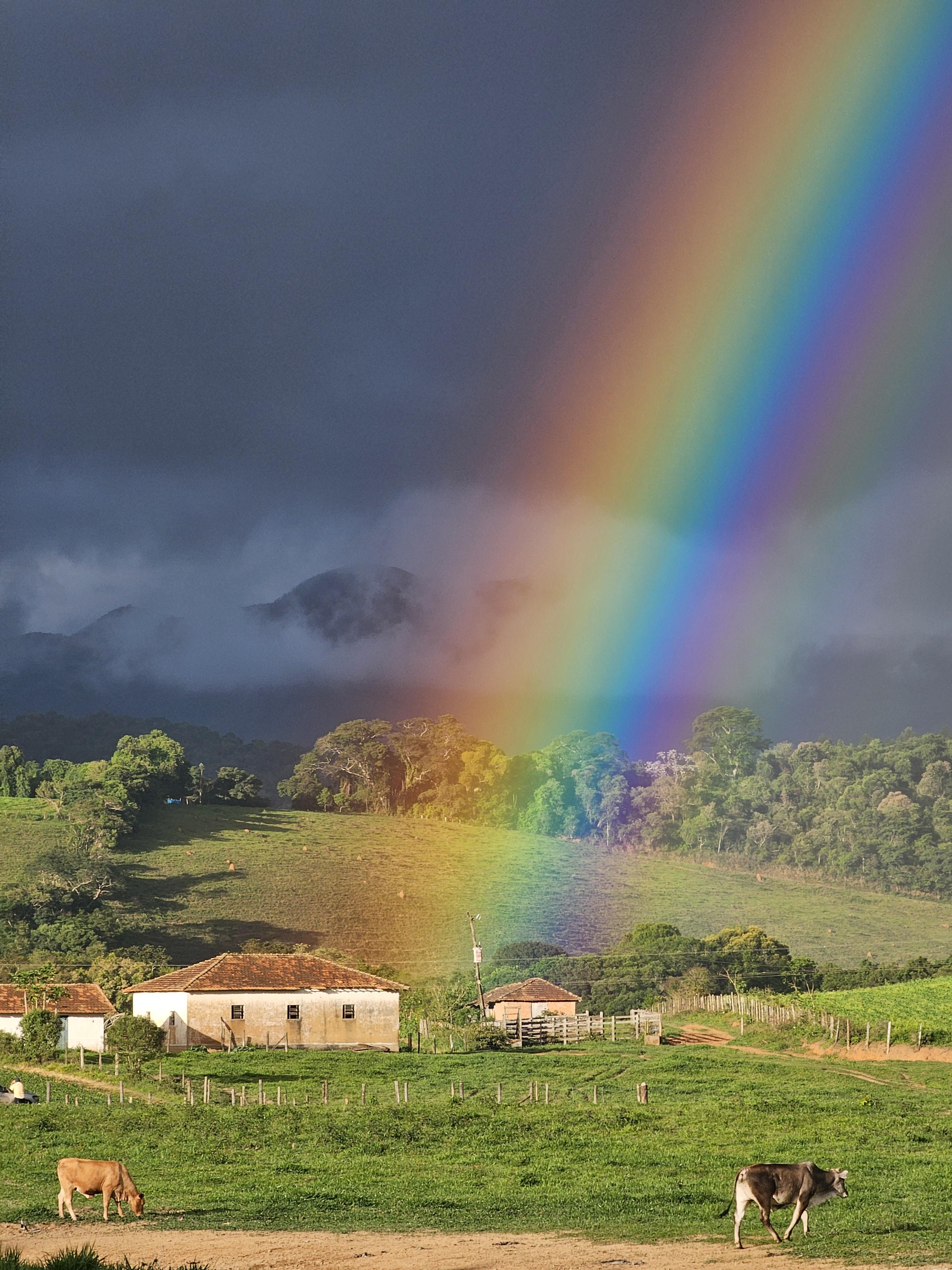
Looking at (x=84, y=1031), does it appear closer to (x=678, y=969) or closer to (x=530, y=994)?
(x=530, y=994)

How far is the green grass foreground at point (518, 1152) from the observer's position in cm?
2167

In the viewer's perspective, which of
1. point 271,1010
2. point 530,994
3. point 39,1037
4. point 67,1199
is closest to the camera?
point 67,1199

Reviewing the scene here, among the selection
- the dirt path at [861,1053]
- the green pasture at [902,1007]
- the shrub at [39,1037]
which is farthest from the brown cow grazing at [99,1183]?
the green pasture at [902,1007]

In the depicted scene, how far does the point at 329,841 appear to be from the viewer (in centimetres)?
16525

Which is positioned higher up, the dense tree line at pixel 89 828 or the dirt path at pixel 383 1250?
the dense tree line at pixel 89 828

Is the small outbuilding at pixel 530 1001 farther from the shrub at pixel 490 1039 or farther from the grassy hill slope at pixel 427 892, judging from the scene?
the grassy hill slope at pixel 427 892

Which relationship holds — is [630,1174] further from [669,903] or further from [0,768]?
[0,768]

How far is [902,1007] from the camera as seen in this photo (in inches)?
2997

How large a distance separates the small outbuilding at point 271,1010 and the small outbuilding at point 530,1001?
14834 millimetres

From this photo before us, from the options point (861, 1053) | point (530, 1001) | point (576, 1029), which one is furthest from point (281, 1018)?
A: point (861, 1053)

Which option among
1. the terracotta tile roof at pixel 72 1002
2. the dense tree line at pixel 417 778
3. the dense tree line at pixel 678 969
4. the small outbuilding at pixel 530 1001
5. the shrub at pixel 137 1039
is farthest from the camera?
the dense tree line at pixel 417 778

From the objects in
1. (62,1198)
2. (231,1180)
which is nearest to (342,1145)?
(231,1180)

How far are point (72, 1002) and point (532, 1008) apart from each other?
28.3 metres

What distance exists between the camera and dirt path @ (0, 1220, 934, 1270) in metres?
17.7
